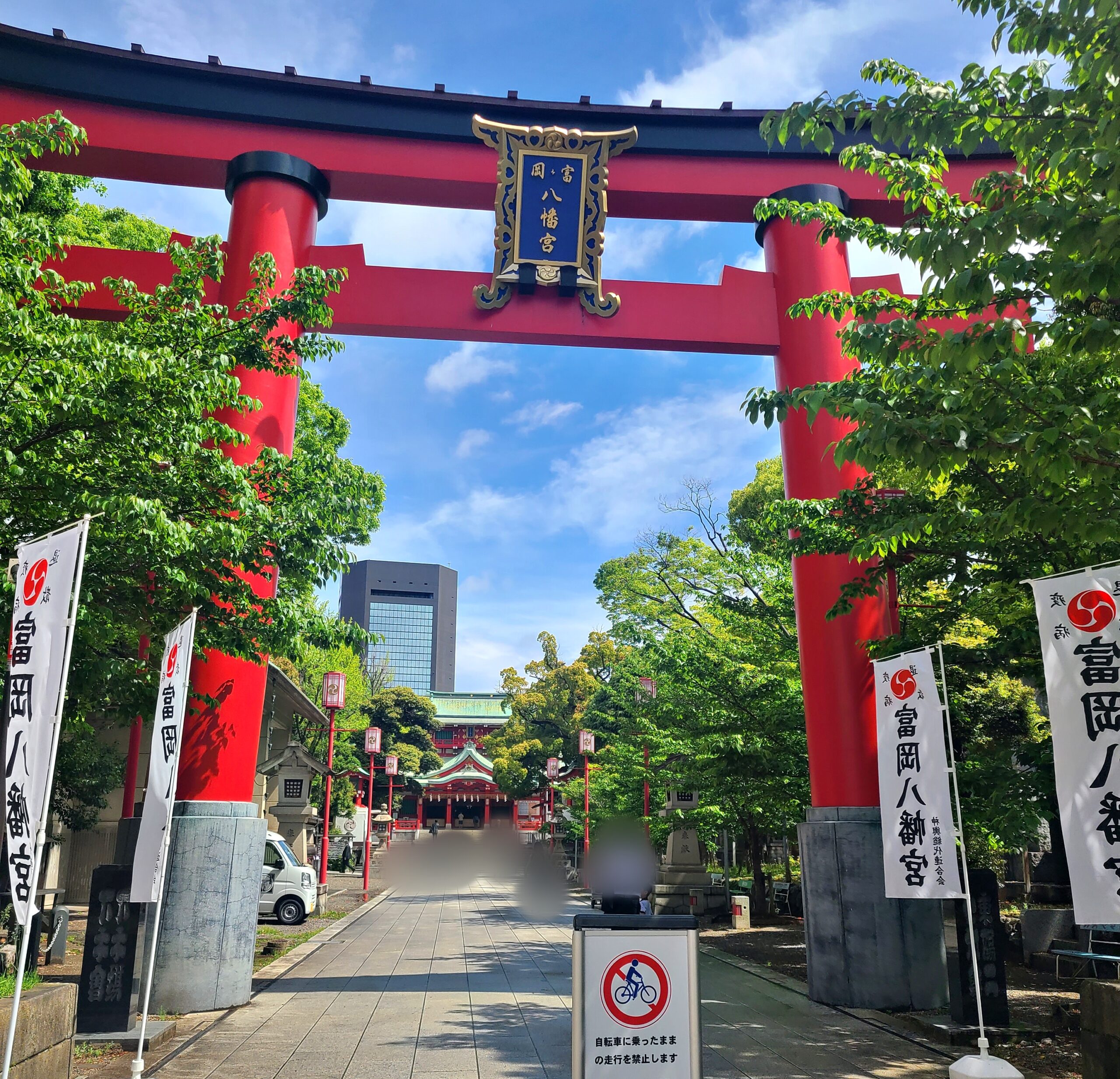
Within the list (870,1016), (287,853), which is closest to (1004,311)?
(870,1016)

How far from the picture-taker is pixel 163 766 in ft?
24.5

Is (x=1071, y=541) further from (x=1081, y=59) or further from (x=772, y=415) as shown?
(x=1081, y=59)

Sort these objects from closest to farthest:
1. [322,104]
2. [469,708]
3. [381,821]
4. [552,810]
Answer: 1. [322,104]
2. [552,810]
3. [381,821]
4. [469,708]

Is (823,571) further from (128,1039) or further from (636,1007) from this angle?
(128,1039)

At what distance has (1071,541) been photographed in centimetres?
689

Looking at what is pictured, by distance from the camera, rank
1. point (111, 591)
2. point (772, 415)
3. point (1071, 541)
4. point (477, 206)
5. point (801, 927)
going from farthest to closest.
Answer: point (801, 927) → point (477, 206) → point (111, 591) → point (1071, 541) → point (772, 415)

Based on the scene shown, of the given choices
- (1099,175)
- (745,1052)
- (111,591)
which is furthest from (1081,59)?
(111,591)

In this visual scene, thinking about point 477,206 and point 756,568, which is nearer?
point 477,206

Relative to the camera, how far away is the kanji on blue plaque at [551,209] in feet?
39.0

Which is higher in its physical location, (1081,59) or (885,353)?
(1081,59)

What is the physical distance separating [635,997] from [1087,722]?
10.3ft

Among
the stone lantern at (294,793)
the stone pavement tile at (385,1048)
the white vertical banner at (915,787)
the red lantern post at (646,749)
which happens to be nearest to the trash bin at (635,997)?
the stone pavement tile at (385,1048)

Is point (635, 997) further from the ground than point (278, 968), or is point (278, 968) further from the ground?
point (635, 997)

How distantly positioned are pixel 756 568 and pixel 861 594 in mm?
7534
